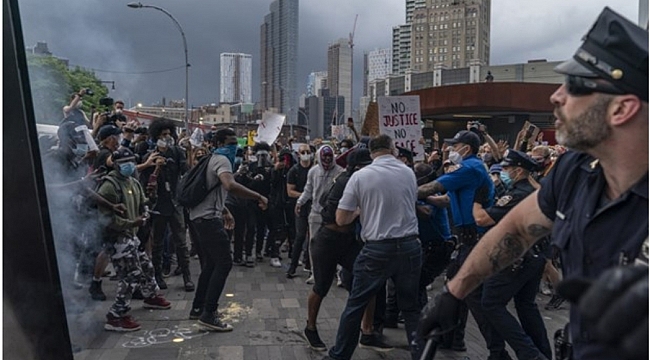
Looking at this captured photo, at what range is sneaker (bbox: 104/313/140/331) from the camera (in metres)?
5.47

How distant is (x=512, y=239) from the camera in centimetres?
226

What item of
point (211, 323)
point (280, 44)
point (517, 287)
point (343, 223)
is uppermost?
point (280, 44)

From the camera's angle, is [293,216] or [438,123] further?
[438,123]

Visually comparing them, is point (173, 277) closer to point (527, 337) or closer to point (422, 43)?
point (527, 337)

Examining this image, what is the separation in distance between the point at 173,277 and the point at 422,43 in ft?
454

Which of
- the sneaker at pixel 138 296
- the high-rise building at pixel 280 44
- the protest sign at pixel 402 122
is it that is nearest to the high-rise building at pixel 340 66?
the high-rise building at pixel 280 44

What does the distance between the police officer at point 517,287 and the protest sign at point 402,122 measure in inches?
96.8

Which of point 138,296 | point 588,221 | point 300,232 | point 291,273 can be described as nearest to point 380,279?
point 588,221

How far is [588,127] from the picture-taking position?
172 cm

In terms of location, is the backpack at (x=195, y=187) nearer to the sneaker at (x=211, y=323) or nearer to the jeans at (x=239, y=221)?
the sneaker at (x=211, y=323)

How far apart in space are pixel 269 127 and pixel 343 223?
401 inches

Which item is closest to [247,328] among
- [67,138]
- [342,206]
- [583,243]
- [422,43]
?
[342,206]

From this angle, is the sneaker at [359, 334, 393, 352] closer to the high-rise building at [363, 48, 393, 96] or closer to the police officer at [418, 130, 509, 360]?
the police officer at [418, 130, 509, 360]

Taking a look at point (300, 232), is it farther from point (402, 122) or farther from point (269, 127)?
point (269, 127)
